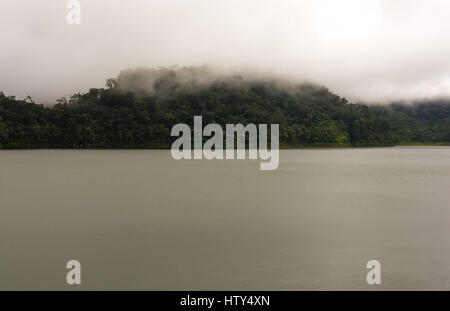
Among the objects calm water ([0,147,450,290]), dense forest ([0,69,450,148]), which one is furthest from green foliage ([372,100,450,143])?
calm water ([0,147,450,290])

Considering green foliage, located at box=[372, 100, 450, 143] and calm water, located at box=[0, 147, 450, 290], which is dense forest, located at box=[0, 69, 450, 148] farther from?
calm water, located at box=[0, 147, 450, 290]

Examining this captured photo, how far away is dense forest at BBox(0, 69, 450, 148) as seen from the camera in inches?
3093

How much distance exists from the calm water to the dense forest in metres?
62.8

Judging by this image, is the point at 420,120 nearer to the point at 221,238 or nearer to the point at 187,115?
the point at 187,115

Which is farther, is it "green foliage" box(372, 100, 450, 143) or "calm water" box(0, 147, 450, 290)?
"green foliage" box(372, 100, 450, 143)

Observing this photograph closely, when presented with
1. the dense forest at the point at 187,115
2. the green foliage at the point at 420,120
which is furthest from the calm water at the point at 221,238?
the green foliage at the point at 420,120

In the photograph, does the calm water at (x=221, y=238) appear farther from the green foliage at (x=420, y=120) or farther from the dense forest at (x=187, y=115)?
the green foliage at (x=420, y=120)

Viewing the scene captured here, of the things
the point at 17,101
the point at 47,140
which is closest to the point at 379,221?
the point at 47,140

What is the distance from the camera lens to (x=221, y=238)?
953 cm

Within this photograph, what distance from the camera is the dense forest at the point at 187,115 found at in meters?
78.6

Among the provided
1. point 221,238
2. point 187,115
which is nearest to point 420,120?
point 187,115

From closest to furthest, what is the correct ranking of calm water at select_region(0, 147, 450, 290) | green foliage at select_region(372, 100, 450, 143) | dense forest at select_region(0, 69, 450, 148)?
calm water at select_region(0, 147, 450, 290)
dense forest at select_region(0, 69, 450, 148)
green foliage at select_region(372, 100, 450, 143)

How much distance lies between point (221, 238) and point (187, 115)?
80.7 metres
